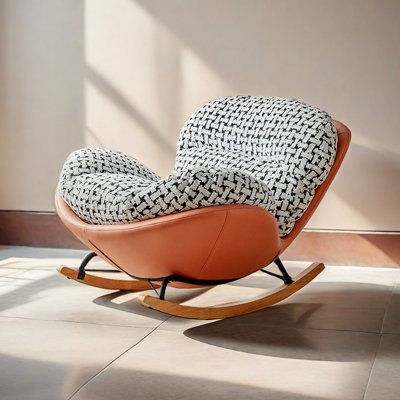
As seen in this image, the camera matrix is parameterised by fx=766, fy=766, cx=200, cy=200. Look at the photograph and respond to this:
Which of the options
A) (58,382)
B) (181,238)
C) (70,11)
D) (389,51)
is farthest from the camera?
(70,11)

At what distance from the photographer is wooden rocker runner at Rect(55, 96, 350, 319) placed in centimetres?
235

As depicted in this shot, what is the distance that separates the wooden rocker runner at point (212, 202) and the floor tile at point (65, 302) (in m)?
0.09

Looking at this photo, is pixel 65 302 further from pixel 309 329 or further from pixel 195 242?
pixel 309 329

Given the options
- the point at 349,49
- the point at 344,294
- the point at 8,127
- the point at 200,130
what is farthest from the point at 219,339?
the point at 8,127

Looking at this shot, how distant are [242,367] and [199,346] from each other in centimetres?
24

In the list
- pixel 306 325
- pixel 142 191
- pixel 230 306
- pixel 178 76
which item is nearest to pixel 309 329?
pixel 306 325

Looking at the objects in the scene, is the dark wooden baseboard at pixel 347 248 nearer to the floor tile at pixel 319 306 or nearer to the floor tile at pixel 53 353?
the floor tile at pixel 319 306

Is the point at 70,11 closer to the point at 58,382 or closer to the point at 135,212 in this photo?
the point at 135,212

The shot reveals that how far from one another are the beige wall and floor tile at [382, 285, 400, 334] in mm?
719

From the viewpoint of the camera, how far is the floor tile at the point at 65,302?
2.64 metres

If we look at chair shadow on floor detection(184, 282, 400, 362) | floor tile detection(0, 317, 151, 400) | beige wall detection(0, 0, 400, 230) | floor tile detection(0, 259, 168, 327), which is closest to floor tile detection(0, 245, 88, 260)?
beige wall detection(0, 0, 400, 230)

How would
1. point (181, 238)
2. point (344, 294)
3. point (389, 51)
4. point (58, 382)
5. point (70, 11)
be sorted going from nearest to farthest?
point (58, 382), point (181, 238), point (344, 294), point (389, 51), point (70, 11)

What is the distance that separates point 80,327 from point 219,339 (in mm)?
476

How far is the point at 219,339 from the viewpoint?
2.37 meters
